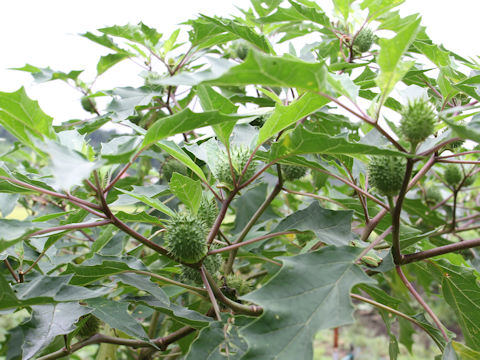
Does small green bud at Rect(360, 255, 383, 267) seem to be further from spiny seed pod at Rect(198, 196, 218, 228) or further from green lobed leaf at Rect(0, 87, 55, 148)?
green lobed leaf at Rect(0, 87, 55, 148)

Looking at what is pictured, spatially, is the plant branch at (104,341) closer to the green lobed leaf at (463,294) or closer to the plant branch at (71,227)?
the plant branch at (71,227)

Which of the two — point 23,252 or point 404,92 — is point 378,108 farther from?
point 23,252

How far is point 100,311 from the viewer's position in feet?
3.60

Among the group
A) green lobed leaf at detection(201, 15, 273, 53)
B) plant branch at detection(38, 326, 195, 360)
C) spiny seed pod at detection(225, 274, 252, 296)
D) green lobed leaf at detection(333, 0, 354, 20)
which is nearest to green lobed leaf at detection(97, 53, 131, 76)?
green lobed leaf at detection(201, 15, 273, 53)

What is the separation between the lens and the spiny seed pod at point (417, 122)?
91 cm

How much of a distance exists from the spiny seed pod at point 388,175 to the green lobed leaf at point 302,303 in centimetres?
19

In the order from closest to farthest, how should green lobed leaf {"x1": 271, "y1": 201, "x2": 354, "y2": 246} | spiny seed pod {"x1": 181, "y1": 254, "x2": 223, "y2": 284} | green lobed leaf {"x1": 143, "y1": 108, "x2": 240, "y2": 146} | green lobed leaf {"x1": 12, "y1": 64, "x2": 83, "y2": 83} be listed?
green lobed leaf {"x1": 143, "y1": 108, "x2": 240, "y2": 146} < green lobed leaf {"x1": 271, "y1": 201, "x2": 354, "y2": 246} < spiny seed pod {"x1": 181, "y1": 254, "x2": 223, "y2": 284} < green lobed leaf {"x1": 12, "y1": 64, "x2": 83, "y2": 83}

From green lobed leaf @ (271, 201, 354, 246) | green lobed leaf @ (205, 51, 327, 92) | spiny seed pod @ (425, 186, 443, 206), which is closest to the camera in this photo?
green lobed leaf @ (205, 51, 327, 92)

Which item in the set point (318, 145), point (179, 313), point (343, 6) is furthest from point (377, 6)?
point (179, 313)

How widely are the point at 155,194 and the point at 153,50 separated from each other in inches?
35.4

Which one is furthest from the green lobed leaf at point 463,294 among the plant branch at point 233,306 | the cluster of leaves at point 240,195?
the plant branch at point 233,306

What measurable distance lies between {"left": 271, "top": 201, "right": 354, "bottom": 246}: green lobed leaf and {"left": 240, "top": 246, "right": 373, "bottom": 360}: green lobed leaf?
0.38 feet

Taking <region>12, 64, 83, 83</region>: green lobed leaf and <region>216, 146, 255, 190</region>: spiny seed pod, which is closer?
<region>216, 146, 255, 190</region>: spiny seed pod

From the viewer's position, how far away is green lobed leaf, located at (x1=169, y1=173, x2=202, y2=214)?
3.65 ft
